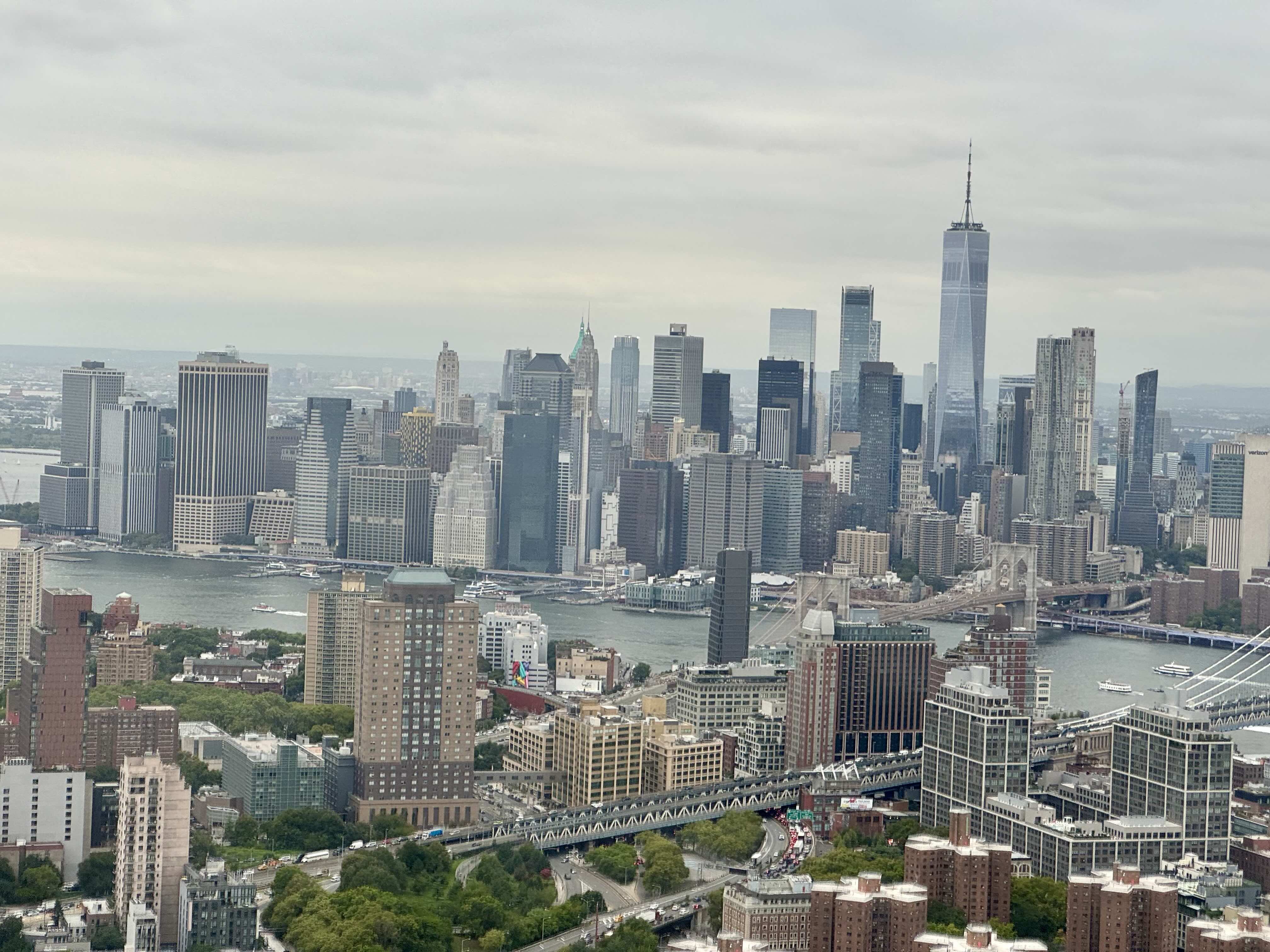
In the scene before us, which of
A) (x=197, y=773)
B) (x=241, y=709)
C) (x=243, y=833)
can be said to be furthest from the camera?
(x=241, y=709)

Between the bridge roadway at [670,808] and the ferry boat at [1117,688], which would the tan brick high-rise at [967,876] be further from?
the ferry boat at [1117,688]

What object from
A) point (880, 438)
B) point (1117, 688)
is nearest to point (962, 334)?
point (880, 438)

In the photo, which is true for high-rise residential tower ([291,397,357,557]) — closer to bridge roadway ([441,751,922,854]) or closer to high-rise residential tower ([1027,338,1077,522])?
high-rise residential tower ([1027,338,1077,522])

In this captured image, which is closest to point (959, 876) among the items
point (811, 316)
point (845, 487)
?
point (845, 487)

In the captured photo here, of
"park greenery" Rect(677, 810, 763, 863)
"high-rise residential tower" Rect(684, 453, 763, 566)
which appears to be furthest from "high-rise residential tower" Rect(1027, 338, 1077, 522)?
"park greenery" Rect(677, 810, 763, 863)

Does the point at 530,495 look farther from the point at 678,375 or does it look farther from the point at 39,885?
the point at 39,885

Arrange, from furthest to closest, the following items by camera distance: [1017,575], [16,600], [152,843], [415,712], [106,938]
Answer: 1. [1017,575]
2. [16,600]
3. [415,712]
4. [152,843]
5. [106,938]
